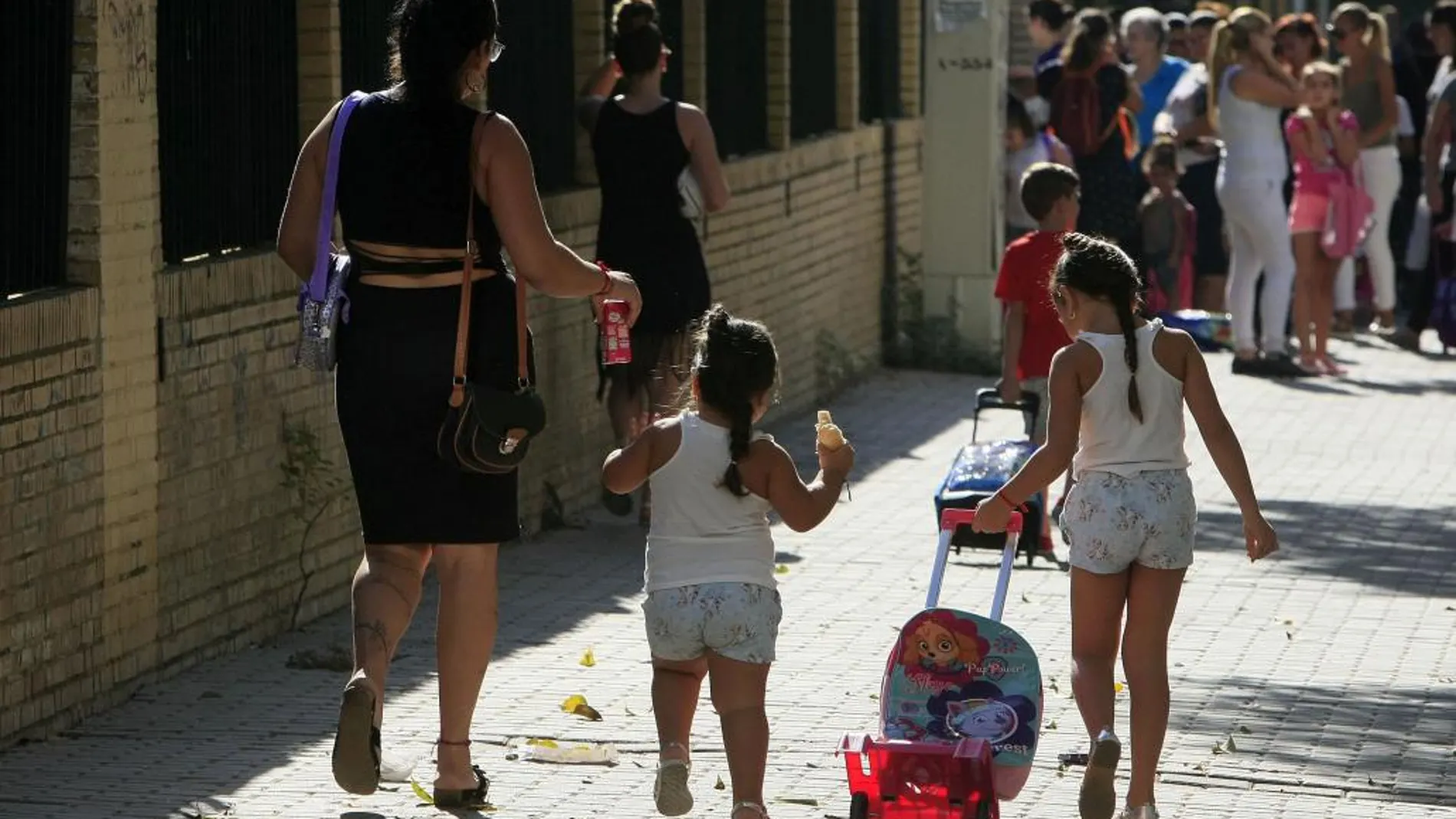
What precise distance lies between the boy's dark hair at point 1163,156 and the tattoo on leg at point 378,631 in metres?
12.5

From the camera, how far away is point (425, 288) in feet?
20.5

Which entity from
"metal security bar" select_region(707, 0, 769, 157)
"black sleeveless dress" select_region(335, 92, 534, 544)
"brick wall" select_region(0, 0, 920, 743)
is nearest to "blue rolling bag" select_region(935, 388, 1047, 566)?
"brick wall" select_region(0, 0, 920, 743)

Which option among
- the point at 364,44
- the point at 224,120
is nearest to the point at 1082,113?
the point at 364,44

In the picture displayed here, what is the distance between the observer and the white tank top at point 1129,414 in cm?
637

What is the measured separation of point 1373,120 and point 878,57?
3498mm

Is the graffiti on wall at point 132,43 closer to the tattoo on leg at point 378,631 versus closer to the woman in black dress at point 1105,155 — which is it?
the tattoo on leg at point 378,631

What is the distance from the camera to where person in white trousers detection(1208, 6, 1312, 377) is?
15.9m

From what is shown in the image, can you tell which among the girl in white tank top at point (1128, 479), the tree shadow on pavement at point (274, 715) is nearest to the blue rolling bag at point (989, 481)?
the tree shadow on pavement at point (274, 715)

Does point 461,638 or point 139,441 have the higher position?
point 139,441

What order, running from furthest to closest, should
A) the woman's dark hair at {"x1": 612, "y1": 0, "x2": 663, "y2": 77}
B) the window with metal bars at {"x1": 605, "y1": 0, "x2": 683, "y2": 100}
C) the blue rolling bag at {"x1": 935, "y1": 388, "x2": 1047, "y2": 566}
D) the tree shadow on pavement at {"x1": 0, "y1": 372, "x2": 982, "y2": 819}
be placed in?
1. the window with metal bars at {"x1": 605, "y1": 0, "x2": 683, "y2": 100}
2. the woman's dark hair at {"x1": 612, "y1": 0, "x2": 663, "y2": 77}
3. the blue rolling bag at {"x1": 935, "y1": 388, "x2": 1047, "y2": 566}
4. the tree shadow on pavement at {"x1": 0, "y1": 372, "x2": 982, "y2": 819}

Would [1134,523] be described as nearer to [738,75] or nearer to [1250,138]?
[738,75]

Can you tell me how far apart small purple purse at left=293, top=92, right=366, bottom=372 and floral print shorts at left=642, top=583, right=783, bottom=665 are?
0.93 meters

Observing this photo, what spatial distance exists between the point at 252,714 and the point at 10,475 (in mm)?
1004

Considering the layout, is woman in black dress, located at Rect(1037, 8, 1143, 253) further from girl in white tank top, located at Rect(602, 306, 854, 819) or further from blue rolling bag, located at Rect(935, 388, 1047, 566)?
girl in white tank top, located at Rect(602, 306, 854, 819)
